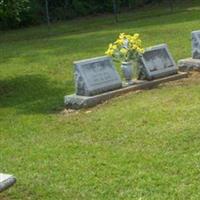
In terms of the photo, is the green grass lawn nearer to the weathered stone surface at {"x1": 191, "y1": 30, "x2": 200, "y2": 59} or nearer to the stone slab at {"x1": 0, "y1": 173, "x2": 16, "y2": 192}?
the stone slab at {"x1": 0, "y1": 173, "x2": 16, "y2": 192}

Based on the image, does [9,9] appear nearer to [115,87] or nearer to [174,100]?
[115,87]

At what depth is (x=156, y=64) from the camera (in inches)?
445

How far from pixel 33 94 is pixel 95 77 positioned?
6.21 ft

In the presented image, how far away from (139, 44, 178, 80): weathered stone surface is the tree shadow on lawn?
4.90 feet

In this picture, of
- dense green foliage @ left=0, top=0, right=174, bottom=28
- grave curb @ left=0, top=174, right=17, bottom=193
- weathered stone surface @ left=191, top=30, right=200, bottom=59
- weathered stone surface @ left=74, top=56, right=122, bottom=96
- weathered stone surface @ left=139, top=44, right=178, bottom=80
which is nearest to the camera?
grave curb @ left=0, top=174, right=17, bottom=193

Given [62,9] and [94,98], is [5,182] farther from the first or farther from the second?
[62,9]

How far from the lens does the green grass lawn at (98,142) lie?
5949 mm

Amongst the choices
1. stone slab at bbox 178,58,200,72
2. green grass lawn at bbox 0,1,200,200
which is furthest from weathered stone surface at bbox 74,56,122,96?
stone slab at bbox 178,58,200,72

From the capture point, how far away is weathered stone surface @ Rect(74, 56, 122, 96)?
32.9 feet

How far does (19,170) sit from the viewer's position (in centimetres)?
675

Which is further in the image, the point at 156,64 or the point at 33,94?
the point at 33,94

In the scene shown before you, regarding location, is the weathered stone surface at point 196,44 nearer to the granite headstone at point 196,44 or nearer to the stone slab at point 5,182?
the granite headstone at point 196,44

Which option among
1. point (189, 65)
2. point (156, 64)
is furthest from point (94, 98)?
point (189, 65)

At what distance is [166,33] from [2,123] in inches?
424
